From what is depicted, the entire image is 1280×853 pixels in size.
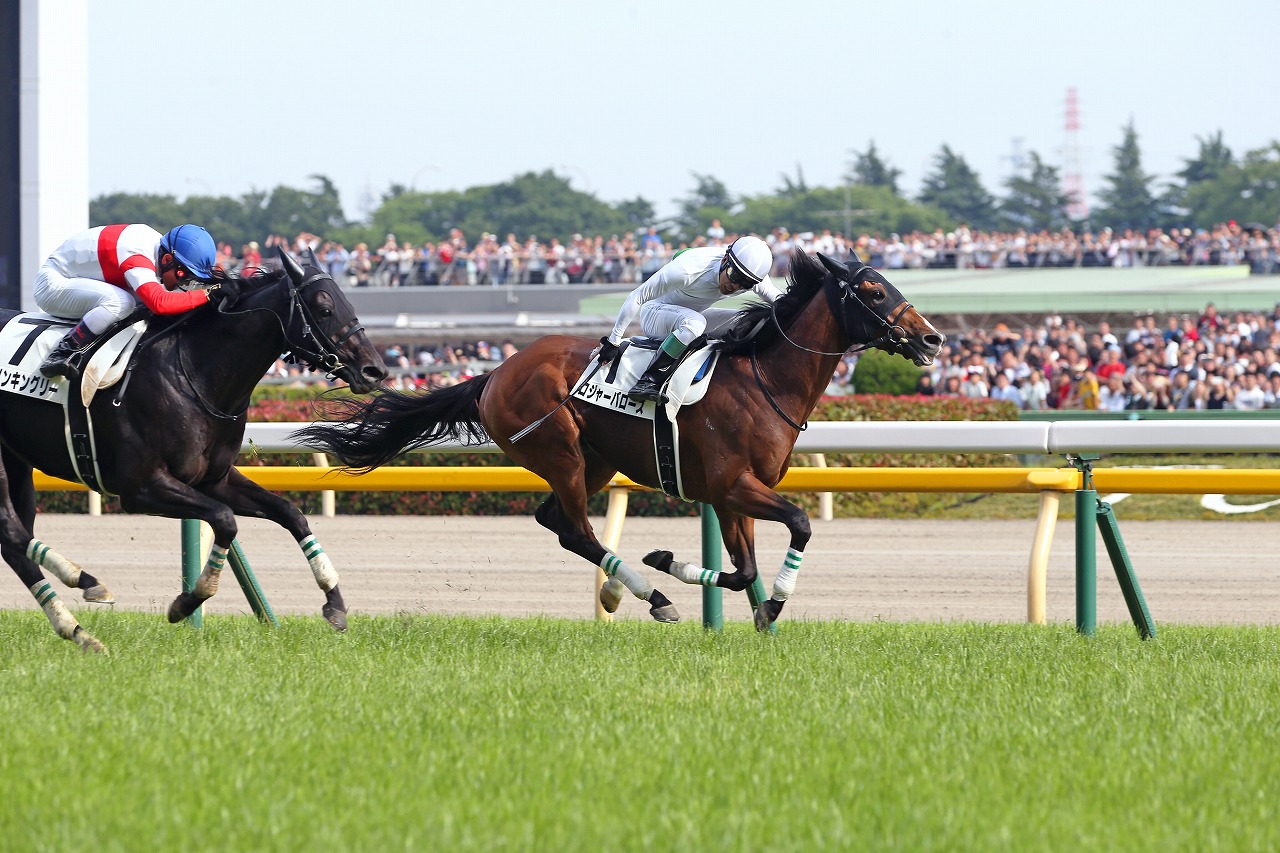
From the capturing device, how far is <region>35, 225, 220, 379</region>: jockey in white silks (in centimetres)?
589

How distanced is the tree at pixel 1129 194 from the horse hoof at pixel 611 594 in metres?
84.4

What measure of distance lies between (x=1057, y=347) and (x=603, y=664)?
1574 centimetres

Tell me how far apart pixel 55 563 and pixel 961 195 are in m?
95.4

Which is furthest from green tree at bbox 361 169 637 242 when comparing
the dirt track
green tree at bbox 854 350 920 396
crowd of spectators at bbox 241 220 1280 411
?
the dirt track

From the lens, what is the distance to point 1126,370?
58.0 ft

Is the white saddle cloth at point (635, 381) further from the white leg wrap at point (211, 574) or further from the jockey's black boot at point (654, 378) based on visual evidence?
the white leg wrap at point (211, 574)

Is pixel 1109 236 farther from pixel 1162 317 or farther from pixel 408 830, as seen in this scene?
pixel 408 830

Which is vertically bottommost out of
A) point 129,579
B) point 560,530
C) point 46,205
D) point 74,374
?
point 129,579

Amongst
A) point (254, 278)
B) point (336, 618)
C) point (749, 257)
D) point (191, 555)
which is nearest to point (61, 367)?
point (254, 278)

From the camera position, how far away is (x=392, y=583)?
25.9ft

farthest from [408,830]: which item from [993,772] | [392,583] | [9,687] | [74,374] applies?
[392,583]

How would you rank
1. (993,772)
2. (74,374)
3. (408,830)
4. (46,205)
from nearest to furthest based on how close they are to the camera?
(408,830) → (993,772) → (74,374) → (46,205)

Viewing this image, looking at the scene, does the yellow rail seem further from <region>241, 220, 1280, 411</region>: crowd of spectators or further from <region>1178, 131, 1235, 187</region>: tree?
<region>1178, 131, 1235, 187</region>: tree

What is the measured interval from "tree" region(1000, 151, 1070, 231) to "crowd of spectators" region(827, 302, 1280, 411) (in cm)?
7391
